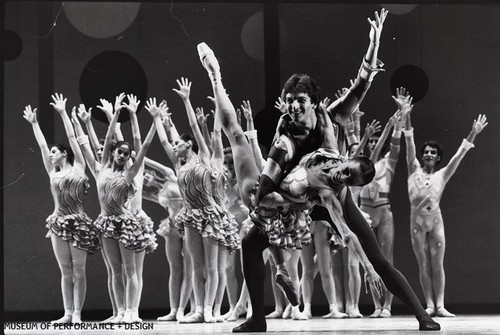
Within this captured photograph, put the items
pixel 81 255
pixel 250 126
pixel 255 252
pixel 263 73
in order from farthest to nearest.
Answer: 1. pixel 263 73
2. pixel 81 255
3. pixel 250 126
4. pixel 255 252

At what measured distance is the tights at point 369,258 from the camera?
19.1ft

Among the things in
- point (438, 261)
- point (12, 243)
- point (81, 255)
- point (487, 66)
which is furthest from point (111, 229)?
point (487, 66)

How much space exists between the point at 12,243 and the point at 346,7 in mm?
4190

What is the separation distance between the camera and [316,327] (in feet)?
22.2

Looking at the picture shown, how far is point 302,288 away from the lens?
831 centimetres

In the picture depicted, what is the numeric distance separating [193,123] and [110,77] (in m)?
1.61

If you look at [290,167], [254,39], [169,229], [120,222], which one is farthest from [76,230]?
[290,167]

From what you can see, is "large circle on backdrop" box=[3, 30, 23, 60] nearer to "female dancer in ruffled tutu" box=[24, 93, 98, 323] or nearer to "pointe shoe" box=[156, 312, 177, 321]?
"female dancer in ruffled tutu" box=[24, 93, 98, 323]

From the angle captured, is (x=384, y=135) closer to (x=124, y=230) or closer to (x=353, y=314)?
(x=353, y=314)

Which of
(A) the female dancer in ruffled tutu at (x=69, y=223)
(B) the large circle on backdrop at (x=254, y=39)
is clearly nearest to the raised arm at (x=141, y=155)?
(A) the female dancer in ruffled tutu at (x=69, y=223)

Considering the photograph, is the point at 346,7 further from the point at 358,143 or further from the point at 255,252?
the point at 255,252

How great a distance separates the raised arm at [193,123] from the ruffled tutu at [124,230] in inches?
34.3

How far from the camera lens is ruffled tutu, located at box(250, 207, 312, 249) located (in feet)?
19.4

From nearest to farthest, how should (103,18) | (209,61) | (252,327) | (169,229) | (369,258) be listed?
1. (369,258)
2. (252,327)
3. (209,61)
4. (169,229)
5. (103,18)
